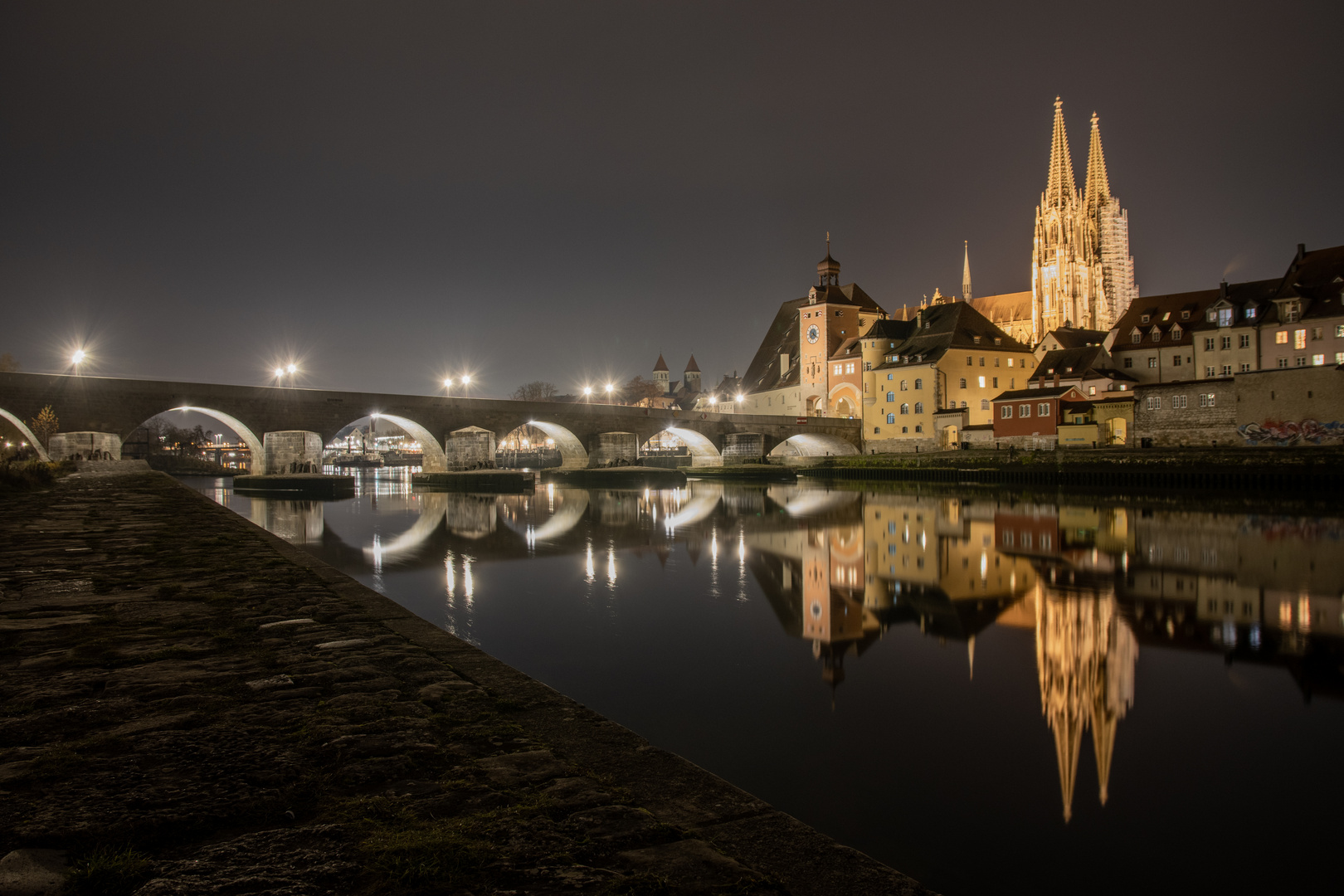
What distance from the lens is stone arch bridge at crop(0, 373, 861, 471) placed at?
36.2 metres

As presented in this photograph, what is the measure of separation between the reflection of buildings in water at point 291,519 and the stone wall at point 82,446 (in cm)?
735

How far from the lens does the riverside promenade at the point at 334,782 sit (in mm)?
2211

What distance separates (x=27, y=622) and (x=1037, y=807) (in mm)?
6399

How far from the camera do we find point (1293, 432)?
3816cm

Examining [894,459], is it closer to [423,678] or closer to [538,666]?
[538,666]

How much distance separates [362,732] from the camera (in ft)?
10.7

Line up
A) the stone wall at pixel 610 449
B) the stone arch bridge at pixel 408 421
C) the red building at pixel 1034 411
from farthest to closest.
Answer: the stone wall at pixel 610 449 → the red building at pixel 1034 411 → the stone arch bridge at pixel 408 421

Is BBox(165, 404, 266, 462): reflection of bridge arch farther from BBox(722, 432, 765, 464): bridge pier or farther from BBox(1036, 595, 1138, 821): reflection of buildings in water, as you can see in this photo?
BBox(1036, 595, 1138, 821): reflection of buildings in water

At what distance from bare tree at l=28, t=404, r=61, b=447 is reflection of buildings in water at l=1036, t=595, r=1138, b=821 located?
40.5 meters

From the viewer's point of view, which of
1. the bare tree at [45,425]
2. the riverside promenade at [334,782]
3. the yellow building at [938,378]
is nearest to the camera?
the riverside promenade at [334,782]

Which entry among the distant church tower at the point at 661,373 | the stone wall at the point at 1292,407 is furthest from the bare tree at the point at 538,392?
the stone wall at the point at 1292,407

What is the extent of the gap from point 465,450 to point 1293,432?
44872 mm

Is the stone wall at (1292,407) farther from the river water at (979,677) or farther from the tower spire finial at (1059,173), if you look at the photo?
the tower spire finial at (1059,173)

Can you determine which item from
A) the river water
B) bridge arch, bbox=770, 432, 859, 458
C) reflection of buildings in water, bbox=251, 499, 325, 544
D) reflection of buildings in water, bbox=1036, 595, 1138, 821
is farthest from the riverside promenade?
bridge arch, bbox=770, 432, 859, 458
